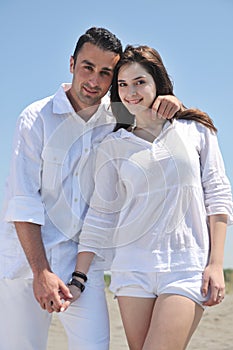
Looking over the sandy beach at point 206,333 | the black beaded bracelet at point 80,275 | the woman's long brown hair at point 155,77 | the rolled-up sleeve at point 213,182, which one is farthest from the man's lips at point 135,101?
the sandy beach at point 206,333

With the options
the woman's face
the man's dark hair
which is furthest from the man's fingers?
the man's dark hair

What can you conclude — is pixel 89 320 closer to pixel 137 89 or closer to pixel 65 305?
pixel 65 305

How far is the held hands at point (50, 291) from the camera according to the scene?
9.59ft

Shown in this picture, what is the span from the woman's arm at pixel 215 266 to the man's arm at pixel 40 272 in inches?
26.1

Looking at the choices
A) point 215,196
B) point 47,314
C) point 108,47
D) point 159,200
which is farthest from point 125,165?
point 47,314

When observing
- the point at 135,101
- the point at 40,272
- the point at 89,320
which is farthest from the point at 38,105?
the point at 89,320

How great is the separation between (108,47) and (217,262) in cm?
119

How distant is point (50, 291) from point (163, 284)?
1.83 ft

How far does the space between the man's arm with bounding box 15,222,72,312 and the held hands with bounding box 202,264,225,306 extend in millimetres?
653

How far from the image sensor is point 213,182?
9.33 feet

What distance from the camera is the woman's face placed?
291 cm

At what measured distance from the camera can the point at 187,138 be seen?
2854 mm

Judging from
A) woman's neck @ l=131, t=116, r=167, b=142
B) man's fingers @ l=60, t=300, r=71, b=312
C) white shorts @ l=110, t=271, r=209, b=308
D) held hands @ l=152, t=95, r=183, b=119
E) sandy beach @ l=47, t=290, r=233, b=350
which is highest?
held hands @ l=152, t=95, r=183, b=119

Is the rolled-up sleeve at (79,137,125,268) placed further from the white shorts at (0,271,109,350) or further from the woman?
the white shorts at (0,271,109,350)
